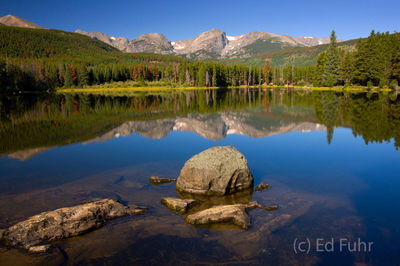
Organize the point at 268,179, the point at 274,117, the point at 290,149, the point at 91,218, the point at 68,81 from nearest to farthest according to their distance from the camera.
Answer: the point at 91,218, the point at 268,179, the point at 290,149, the point at 274,117, the point at 68,81

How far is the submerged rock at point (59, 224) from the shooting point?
8.97m

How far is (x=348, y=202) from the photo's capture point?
1193 cm

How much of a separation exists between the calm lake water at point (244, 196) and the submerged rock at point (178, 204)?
41 centimetres

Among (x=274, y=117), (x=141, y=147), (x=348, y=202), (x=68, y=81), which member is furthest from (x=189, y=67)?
(x=348, y=202)

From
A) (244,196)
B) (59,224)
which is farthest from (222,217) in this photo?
(59,224)

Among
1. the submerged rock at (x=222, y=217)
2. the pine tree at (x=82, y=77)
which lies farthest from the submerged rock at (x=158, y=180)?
the pine tree at (x=82, y=77)

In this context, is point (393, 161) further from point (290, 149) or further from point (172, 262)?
point (172, 262)

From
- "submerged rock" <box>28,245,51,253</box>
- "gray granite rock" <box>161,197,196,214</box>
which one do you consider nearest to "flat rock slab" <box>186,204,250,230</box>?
"gray granite rock" <box>161,197,196,214</box>

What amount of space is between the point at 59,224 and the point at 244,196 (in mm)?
7877

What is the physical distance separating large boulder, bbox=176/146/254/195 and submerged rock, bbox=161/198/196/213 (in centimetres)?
144

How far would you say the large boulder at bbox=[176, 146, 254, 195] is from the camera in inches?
520

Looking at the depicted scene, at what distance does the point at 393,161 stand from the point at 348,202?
8.18m

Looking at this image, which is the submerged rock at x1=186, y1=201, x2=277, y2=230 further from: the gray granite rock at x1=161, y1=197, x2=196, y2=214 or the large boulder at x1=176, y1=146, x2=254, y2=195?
the large boulder at x1=176, y1=146, x2=254, y2=195

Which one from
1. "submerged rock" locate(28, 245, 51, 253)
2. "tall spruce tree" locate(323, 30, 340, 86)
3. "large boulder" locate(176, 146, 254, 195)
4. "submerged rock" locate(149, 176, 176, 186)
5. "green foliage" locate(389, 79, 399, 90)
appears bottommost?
"submerged rock" locate(28, 245, 51, 253)
